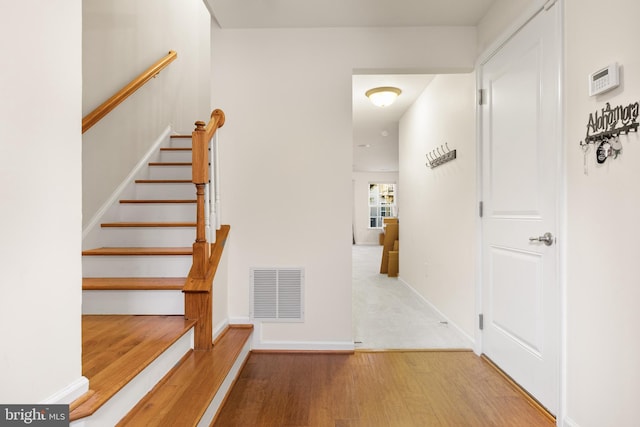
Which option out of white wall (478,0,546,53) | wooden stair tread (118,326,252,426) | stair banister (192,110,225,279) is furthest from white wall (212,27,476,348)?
wooden stair tread (118,326,252,426)

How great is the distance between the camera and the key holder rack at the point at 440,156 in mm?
3004

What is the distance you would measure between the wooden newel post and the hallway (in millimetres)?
1393

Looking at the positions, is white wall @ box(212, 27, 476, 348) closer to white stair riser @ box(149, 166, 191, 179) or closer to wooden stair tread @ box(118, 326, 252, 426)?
wooden stair tread @ box(118, 326, 252, 426)

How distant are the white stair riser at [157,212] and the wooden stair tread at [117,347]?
98 centimetres

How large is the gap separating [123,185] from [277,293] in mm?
1685

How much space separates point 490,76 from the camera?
7.57 ft

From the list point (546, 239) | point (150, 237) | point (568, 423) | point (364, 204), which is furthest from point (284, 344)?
point (364, 204)

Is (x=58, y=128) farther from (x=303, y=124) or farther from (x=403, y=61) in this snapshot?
(x=403, y=61)

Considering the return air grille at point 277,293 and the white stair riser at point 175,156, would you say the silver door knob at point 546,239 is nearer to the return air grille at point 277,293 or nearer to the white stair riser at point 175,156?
the return air grille at point 277,293

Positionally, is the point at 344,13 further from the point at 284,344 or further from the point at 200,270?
the point at 284,344

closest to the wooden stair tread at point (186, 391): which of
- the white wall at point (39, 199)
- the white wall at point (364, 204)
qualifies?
the white wall at point (39, 199)

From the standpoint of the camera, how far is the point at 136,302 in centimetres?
196

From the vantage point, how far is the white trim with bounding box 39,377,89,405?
952 millimetres

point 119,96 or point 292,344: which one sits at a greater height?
point 119,96
